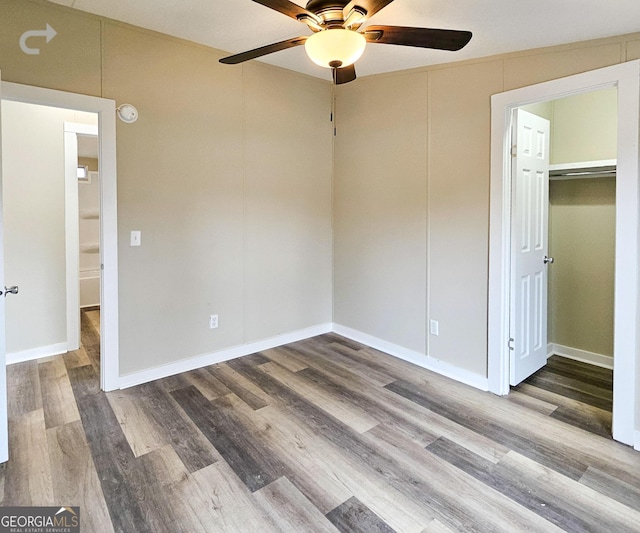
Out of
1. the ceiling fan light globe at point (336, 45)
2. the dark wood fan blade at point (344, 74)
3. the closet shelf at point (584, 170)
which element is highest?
the dark wood fan blade at point (344, 74)

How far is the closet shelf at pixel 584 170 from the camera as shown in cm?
291

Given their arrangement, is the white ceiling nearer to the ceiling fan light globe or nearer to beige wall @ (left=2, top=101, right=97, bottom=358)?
the ceiling fan light globe

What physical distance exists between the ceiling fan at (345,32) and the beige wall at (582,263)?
7.48 ft

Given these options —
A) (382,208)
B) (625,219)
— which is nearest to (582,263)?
(625,219)

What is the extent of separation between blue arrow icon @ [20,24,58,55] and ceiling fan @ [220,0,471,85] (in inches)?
69.7

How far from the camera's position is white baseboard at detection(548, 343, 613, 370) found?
3188mm

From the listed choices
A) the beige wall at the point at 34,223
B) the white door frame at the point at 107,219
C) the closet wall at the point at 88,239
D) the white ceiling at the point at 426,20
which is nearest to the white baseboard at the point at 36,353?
the beige wall at the point at 34,223

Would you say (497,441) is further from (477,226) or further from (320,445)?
(477,226)

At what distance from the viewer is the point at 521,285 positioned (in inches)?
110

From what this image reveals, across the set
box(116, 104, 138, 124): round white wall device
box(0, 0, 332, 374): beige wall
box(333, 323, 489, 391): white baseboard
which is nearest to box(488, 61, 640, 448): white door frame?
box(333, 323, 489, 391): white baseboard

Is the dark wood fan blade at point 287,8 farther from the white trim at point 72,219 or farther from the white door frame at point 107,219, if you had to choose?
the white trim at point 72,219

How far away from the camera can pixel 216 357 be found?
3320mm

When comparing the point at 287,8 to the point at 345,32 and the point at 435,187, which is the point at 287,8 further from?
the point at 435,187

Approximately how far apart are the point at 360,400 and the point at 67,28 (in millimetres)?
3180
